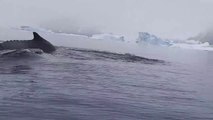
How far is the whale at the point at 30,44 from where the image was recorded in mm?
24516

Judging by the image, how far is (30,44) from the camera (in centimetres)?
2527

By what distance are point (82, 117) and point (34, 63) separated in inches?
429

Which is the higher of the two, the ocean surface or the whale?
the whale

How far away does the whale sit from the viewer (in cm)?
2452

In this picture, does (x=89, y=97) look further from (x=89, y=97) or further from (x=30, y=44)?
(x=30, y=44)

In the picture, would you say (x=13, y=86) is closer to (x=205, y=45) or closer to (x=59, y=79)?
(x=59, y=79)

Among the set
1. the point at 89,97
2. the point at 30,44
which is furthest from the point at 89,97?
the point at 30,44

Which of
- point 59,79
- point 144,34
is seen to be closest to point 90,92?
point 59,79

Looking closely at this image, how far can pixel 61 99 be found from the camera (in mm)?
10547

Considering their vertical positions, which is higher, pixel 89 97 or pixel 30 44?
pixel 30 44

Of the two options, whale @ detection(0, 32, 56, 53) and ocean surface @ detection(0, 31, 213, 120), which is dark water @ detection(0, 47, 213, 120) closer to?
ocean surface @ detection(0, 31, 213, 120)

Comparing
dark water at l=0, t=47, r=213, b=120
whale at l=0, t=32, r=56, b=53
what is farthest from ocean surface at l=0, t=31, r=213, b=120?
whale at l=0, t=32, r=56, b=53

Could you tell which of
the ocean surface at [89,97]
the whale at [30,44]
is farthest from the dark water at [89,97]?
the whale at [30,44]

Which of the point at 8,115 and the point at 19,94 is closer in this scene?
the point at 8,115
